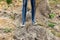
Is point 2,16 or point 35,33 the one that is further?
point 2,16

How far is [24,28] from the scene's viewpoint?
5938 mm

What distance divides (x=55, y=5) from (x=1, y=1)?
5.43ft

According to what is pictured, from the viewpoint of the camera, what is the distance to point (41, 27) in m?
6.13

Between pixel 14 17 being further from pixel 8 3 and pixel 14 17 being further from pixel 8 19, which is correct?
pixel 8 3

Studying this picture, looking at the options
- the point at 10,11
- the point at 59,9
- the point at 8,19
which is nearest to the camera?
the point at 8,19

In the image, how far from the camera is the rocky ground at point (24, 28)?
5789 millimetres

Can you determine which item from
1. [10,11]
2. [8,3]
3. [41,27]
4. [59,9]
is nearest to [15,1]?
[8,3]

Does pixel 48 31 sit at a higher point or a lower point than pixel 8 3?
lower

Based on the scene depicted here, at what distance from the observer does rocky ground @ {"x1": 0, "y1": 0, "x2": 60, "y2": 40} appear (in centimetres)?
579

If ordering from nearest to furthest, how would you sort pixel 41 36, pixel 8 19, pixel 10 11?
pixel 41 36, pixel 8 19, pixel 10 11

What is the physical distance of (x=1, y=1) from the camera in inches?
307

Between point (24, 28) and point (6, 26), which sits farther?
point (6, 26)

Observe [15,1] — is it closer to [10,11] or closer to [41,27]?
[10,11]

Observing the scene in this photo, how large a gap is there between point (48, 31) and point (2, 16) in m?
1.39
